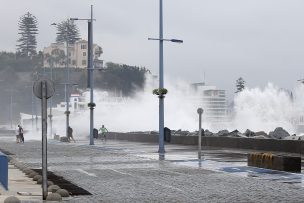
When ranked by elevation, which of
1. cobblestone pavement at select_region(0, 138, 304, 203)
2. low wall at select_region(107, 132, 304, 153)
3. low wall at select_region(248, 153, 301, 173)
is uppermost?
low wall at select_region(107, 132, 304, 153)

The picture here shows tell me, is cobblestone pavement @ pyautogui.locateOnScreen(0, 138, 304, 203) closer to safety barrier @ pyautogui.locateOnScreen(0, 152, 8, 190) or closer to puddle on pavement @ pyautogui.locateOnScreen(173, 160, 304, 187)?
puddle on pavement @ pyautogui.locateOnScreen(173, 160, 304, 187)

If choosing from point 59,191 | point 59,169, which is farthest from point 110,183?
point 59,169

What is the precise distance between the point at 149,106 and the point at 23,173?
122990mm

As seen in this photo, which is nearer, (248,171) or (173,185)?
(173,185)

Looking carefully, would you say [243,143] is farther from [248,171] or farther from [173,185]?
[173,185]

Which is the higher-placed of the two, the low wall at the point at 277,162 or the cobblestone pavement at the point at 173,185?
the low wall at the point at 277,162

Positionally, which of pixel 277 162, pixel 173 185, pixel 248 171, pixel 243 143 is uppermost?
pixel 243 143

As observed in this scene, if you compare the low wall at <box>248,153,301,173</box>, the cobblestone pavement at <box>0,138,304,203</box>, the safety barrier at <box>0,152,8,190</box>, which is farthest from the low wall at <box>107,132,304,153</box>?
the safety barrier at <box>0,152,8,190</box>

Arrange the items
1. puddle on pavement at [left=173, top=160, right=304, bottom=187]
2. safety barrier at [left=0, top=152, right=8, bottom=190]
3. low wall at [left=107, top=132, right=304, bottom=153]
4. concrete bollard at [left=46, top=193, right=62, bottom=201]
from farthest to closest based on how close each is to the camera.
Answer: low wall at [left=107, top=132, right=304, bottom=153]
puddle on pavement at [left=173, top=160, right=304, bottom=187]
safety barrier at [left=0, top=152, right=8, bottom=190]
concrete bollard at [left=46, top=193, right=62, bottom=201]

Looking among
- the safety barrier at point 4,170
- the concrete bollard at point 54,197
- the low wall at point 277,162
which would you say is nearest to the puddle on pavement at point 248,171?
the low wall at point 277,162

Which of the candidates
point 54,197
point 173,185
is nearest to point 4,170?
point 54,197

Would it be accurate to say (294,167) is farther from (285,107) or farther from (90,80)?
(285,107)

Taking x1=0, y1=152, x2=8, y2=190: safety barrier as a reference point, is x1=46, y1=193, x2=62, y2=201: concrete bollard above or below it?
below

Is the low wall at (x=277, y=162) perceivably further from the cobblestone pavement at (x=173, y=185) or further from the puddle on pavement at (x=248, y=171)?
the cobblestone pavement at (x=173, y=185)
